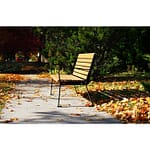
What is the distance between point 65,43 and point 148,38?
198 centimetres

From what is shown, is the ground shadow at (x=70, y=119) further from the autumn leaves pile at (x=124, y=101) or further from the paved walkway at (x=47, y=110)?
Result: the autumn leaves pile at (x=124, y=101)

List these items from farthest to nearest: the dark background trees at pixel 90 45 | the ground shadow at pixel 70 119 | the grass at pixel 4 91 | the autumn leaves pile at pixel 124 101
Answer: the dark background trees at pixel 90 45 < the grass at pixel 4 91 < the autumn leaves pile at pixel 124 101 < the ground shadow at pixel 70 119

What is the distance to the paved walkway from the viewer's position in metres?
6.50

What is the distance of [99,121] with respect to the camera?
21.0ft

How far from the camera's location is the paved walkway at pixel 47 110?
6.50m

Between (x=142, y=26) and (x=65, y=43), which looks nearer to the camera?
(x=142, y=26)

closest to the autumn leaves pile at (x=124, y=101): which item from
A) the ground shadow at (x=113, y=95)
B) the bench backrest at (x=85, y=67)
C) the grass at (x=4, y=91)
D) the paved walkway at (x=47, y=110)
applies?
the ground shadow at (x=113, y=95)

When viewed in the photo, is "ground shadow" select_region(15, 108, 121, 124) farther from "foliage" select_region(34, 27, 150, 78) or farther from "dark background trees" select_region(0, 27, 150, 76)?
"foliage" select_region(34, 27, 150, 78)

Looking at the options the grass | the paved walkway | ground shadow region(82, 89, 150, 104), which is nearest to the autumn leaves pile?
ground shadow region(82, 89, 150, 104)
